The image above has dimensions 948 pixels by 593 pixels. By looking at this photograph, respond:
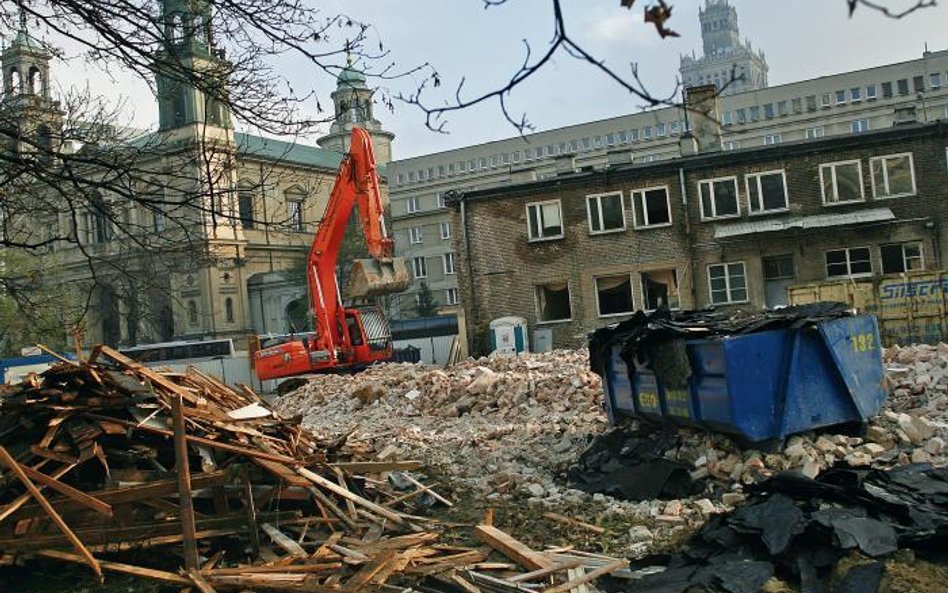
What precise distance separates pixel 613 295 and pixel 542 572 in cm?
2742

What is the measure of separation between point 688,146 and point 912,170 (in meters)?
8.10

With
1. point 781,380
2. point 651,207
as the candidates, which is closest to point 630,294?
point 651,207

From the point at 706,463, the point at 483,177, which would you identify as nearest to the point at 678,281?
the point at 706,463

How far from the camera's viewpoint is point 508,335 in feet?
105

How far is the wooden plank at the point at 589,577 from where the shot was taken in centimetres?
607

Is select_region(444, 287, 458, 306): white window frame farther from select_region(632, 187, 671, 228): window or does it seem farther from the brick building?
select_region(632, 187, 671, 228): window

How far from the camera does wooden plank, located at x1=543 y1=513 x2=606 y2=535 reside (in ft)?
26.0

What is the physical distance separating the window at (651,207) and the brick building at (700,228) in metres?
0.04

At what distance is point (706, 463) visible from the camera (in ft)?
30.4

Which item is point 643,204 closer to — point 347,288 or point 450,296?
point 347,288

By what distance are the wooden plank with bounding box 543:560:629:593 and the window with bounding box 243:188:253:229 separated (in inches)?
167

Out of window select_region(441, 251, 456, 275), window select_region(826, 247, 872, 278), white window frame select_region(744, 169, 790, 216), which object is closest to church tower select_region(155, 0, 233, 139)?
white window frame select_region(744, 169, 790, 216)

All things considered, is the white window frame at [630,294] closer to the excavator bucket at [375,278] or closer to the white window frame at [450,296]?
the excavator bucket at [375,278]

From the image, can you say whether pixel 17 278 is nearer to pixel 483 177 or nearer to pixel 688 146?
pixel 688 146
